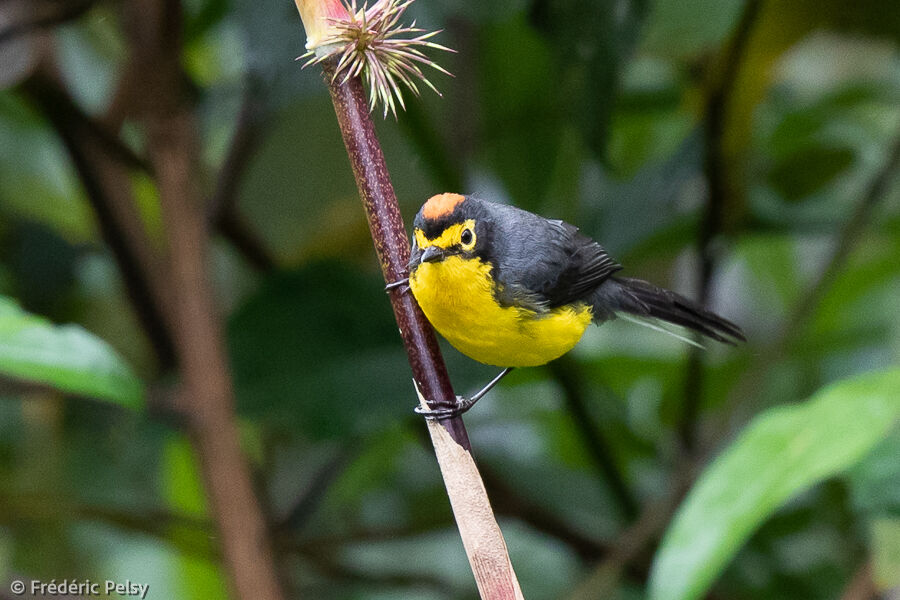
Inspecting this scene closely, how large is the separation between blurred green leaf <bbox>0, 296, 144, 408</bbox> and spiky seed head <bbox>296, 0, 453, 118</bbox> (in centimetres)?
65

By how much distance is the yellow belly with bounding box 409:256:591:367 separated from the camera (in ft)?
5.67

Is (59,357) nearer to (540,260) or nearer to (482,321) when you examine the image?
(482,321)

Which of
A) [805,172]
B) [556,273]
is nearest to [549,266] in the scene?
[556,273]

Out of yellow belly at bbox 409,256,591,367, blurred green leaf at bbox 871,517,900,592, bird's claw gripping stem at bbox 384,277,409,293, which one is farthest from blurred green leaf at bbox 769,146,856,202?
bird's claw gripping stem at bbox 384,277,409,293

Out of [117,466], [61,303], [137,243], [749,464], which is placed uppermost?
[61,303]

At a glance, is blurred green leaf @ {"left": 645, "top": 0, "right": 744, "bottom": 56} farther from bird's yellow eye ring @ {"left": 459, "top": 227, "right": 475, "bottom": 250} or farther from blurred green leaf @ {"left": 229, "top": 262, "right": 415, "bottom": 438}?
blurred green leaf @ {"left": 229, "top": 262, "right": 415, "bottom": 438}

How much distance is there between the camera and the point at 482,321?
1.81 metres

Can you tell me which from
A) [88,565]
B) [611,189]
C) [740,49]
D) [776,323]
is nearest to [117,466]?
[88,565]

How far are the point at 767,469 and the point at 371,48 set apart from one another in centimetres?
100

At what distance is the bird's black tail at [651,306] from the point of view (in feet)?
6.67

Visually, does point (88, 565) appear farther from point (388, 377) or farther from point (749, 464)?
point (749, 464)

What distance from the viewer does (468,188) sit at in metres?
2.62

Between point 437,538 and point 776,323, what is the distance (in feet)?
5.04

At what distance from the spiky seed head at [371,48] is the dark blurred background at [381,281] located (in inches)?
33.8
